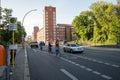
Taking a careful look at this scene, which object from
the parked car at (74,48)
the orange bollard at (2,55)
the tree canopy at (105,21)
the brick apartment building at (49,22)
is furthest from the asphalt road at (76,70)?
the brick apartment building at (49,22)

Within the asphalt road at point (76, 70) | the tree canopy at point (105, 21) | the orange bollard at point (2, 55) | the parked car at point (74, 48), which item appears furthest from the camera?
the tree canopy at point (105, 21)

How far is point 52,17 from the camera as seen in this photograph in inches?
7254

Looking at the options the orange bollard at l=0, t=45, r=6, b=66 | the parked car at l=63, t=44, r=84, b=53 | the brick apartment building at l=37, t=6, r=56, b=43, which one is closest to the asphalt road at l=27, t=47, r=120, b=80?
the orange bollard at l=0, t=45, r=6, b=66

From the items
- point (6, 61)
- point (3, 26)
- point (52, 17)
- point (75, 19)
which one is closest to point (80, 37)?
point (75, 19)

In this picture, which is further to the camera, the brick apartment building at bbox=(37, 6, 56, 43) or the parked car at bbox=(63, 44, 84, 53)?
the brick apartment building at bbox=(37, 6, 56, 43)

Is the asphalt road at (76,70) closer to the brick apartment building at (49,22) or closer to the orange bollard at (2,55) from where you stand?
the orange bollard at (2,55)

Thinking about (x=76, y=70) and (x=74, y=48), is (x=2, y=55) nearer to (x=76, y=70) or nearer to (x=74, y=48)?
(x=76, y=70)

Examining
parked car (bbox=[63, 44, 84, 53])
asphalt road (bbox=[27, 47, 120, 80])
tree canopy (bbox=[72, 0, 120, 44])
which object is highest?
tree canopy (bbox=[72, 0, 120, 44])

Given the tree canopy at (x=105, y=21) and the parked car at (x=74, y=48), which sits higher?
the tree canopy at (x=105, y=21)

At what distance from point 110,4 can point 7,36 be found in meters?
40.6

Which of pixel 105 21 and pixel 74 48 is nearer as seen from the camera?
A: pixel 74 48

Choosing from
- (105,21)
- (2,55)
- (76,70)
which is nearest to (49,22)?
(105,21)

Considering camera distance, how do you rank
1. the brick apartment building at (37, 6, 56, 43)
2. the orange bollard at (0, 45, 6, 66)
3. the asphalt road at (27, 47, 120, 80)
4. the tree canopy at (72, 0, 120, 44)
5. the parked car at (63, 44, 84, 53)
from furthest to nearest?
the brick apartment building at (37, 6, 56, 43) → the tree canopy at (72, 0, 120, 44) → the parked car at (63, 44, 84, 53) → the asphalt road at (27, 47, 120, 80) → the orange bollard at (0, 45, 6, 66)

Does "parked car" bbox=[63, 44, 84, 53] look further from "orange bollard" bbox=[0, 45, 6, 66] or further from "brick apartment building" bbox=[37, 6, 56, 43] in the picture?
"brick apartment building" bbox=[37, 6, 56, 43]
